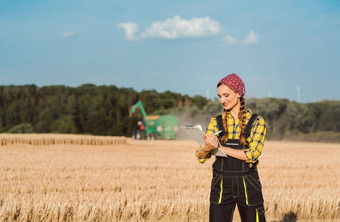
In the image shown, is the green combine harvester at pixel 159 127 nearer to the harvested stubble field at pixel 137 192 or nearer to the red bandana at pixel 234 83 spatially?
the harvested stubble field at pixel 137 192

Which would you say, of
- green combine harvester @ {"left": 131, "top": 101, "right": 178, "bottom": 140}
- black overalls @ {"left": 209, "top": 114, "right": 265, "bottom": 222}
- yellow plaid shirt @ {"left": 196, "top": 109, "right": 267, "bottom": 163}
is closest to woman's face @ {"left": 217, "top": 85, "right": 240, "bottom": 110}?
yellow plaid shirt @ {"left": 196, "top": 109, "right": 267, "bottom": 163}

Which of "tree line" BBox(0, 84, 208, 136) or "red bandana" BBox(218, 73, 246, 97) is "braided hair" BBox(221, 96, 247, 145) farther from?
"tree line" BBox(0, 84, 208, 136)

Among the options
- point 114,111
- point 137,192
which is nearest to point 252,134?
point 137,192

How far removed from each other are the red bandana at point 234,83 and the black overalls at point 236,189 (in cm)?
29

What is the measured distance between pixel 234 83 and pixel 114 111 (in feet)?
209

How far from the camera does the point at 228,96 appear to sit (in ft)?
15.0

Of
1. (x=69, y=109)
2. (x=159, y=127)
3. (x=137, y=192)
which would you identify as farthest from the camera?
(x=69, y=109)

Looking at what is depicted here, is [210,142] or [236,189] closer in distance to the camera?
[210,142]

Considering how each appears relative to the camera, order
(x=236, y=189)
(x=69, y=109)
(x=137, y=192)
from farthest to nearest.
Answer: (x=69, y=109) → (x=137, y=192) → (x=236, y=189)

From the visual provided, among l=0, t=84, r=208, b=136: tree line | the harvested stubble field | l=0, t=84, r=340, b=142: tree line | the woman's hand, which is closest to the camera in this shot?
the woman's hand

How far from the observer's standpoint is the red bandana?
4.51 metres

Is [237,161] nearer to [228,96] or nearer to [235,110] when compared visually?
[235,110]

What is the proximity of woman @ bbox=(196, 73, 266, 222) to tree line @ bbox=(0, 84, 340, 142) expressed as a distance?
36.8m

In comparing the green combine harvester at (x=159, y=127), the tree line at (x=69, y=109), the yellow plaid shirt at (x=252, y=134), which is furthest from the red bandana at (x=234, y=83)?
the tree line at (x=69, y=109)
